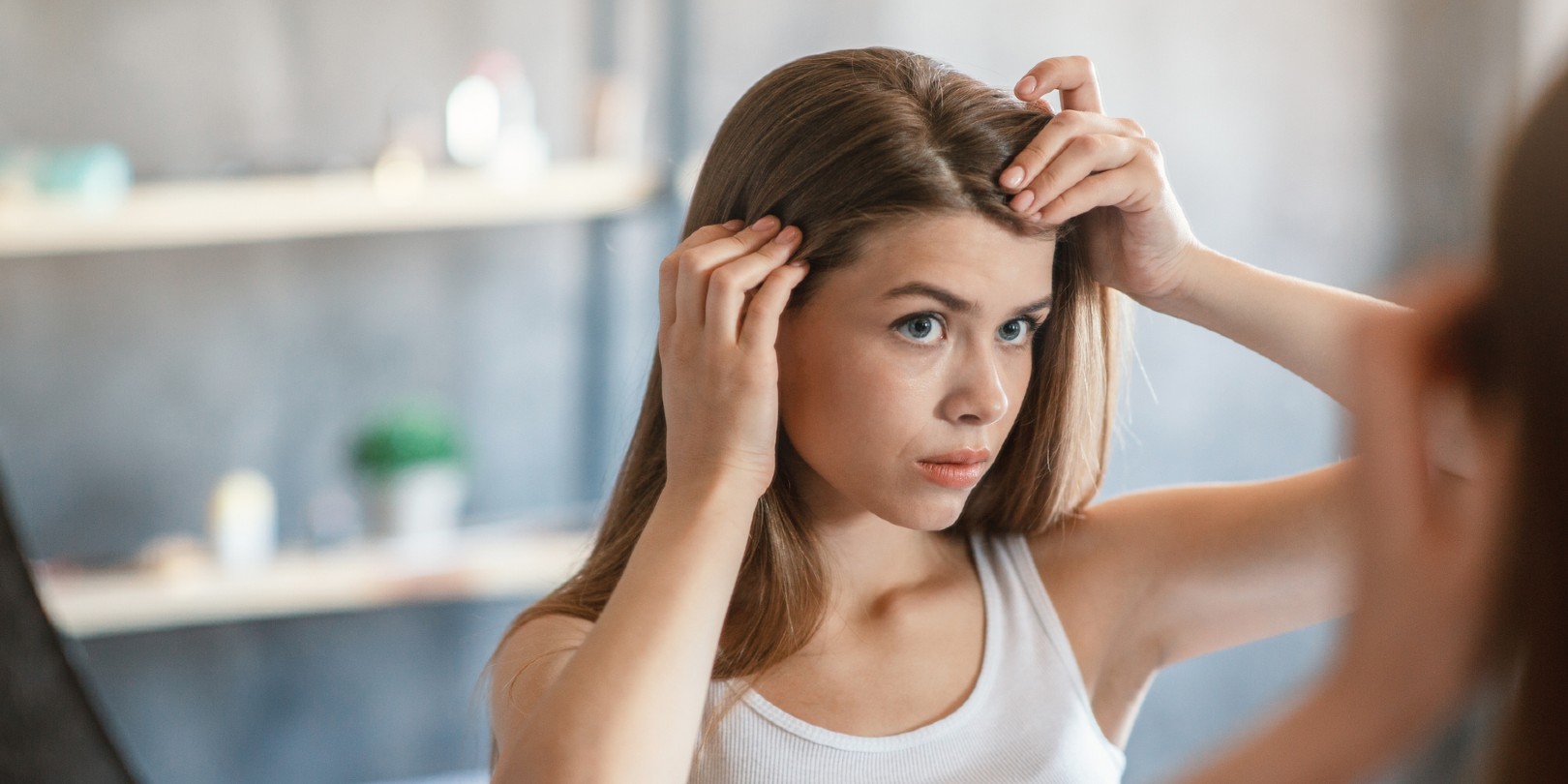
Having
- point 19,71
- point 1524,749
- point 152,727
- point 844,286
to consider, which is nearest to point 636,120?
point 19,71

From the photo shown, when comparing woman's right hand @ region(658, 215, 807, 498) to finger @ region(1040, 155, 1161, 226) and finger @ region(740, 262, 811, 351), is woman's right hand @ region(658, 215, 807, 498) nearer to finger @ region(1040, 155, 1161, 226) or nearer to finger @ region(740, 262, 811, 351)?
finger @ region(740, 262, 811, 351)

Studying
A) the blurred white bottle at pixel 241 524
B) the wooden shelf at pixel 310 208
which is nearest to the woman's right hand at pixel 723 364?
the wooden shelf at pixel 310 208

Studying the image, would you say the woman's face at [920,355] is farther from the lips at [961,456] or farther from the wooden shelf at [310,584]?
the wooden shelf at [310,584]

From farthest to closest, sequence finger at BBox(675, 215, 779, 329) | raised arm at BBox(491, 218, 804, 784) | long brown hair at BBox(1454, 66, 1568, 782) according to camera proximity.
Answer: finger at BBox(675, 215, 779, 329)
raised arm at BBox(491, 218, 804, 784)
long brown hair at BBox(1454, 66, 1568, 782)

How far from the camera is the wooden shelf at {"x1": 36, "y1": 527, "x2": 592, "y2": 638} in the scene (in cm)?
204

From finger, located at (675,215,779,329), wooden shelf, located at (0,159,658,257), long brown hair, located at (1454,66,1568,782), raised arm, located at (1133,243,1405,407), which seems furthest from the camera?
wooden shelf, located at (0,159,658,257)

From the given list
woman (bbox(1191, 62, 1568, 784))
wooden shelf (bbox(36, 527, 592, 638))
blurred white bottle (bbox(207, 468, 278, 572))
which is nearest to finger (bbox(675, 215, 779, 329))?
woman (bbox(1191, 62, 1568, 784))

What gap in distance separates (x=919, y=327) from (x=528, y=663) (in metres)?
0.35

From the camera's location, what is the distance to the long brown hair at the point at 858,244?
0.91 m

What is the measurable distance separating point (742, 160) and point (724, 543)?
29cm

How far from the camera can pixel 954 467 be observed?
918 mm

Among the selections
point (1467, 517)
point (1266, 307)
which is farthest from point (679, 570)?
point (1467, 517)

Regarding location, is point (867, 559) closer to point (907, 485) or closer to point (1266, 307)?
point (907, 485)

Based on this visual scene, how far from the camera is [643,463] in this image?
3.46ft
